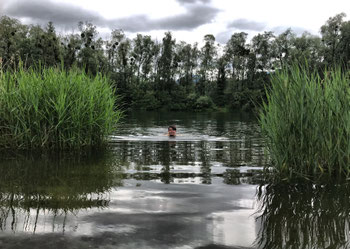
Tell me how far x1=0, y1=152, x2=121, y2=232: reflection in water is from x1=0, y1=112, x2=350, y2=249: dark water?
15mm

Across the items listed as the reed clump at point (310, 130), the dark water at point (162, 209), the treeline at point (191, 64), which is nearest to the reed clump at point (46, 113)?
the dark water at point (162, 209)

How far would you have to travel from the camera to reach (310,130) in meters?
5.40

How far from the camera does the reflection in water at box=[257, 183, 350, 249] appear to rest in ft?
10.7

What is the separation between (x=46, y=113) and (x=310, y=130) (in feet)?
22.7

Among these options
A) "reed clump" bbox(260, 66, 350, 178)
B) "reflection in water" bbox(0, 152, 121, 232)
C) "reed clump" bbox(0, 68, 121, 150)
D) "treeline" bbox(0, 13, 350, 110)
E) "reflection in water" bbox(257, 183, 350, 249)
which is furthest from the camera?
"treeline" bbox(0, 13, 350, 110)

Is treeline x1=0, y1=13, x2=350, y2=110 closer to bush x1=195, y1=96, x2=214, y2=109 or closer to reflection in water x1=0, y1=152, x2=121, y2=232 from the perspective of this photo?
bush x1=195, y1=96, x2=214, y2=109

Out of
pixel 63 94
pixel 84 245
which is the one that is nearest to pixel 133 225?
pixel 84 245

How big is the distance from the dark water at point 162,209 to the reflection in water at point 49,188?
0.05 feet

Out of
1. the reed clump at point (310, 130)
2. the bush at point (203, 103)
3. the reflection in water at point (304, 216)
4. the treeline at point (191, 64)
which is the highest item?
the treeline at point (191, 64)

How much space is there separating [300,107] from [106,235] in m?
4.04

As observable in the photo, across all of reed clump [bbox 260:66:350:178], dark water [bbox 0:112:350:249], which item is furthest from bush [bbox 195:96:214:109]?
reed clump [bbox 260:66:350:178]

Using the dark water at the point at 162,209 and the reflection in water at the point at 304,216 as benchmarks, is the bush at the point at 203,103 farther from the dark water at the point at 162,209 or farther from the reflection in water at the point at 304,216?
the reflection in water at the point at 304,216

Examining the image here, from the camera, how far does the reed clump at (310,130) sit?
→ 536 centimetres

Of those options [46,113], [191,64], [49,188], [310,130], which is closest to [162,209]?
[49,188]
